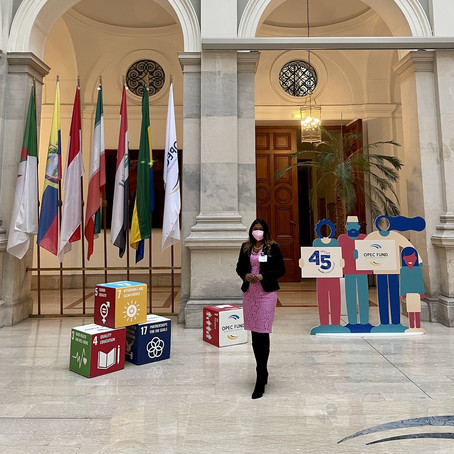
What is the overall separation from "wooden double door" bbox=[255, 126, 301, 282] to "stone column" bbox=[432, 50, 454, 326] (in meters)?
4.43

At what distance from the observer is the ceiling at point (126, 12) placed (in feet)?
31.0

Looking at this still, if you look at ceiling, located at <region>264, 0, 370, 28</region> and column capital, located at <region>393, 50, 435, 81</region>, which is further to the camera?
ceiling, located at <region>264, 0, 370, 28</region>

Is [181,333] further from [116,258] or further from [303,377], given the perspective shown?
[116,258]

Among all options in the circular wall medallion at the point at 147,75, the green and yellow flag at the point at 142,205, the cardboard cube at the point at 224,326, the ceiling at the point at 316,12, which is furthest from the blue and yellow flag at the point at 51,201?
the ceiling at the point at 316,12

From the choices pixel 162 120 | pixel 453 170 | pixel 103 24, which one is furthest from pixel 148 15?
pixel 453 170

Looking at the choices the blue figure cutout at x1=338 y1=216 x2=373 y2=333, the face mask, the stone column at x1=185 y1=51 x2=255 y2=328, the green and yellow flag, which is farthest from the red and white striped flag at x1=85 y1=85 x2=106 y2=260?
the blue figure cutout at x1=338 y1=216 x2=373 y2=333

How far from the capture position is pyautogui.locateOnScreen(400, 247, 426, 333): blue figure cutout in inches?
206

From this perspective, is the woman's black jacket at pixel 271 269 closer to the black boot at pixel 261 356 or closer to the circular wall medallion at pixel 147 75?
the black boot at pixel 261 356

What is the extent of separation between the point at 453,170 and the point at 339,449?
516cm

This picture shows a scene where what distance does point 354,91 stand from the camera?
32.9 ft

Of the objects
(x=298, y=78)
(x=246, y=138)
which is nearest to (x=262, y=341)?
(x=246, y=138)

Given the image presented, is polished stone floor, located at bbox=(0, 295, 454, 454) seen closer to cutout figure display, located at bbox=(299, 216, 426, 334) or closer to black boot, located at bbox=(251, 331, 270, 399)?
black boot, located at bbox=(251, 331, 270, 399)

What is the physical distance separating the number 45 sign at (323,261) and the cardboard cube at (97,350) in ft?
8.43

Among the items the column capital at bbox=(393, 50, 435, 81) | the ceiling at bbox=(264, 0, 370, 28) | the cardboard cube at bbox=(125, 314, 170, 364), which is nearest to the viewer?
the cardboard cube at bbox=(125, 314, 170, 364)
